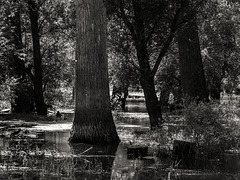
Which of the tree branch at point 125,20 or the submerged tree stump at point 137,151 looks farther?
the tree branch at point 125,20

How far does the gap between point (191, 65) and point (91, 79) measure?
610cm

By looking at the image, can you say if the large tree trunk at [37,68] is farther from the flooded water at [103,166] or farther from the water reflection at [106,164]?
the flooded water at [103,166]

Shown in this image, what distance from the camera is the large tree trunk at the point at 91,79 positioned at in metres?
16.8

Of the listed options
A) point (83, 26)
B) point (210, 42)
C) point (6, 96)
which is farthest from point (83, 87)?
point (210, 42)

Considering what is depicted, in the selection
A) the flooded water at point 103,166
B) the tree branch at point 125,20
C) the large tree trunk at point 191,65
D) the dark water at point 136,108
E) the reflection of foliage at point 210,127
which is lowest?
the flooded water at point 103,166

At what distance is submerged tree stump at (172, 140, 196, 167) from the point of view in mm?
13438

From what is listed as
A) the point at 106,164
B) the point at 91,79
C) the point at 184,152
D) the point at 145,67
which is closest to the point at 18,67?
the point at 145,67

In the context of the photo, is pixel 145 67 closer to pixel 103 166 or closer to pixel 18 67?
pixel 103 166

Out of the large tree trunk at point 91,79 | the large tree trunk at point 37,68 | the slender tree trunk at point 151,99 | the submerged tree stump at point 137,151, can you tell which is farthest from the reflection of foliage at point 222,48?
the submerged tree stump at point 137,151

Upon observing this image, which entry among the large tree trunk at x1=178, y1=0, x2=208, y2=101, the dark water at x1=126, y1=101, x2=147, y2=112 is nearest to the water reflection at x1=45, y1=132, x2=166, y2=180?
the large tree trunk at x1=178, y1=0, x2=208, y2=101

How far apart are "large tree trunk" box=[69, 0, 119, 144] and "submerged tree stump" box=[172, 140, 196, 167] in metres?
3.40

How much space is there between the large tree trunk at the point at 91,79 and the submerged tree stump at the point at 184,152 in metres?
3.40

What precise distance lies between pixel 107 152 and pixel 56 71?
27452mm

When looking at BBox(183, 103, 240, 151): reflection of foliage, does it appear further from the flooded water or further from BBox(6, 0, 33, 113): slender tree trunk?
BBox(6, 0, 33, 113): slender tree trunk
